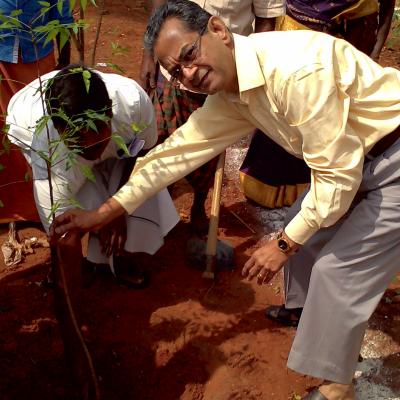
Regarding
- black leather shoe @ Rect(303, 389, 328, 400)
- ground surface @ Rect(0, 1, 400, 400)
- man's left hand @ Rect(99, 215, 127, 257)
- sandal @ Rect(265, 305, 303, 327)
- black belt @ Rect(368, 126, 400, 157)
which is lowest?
ground surface @ Rect(0, 1, 400, 400)

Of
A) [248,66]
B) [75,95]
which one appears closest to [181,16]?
[248,66]

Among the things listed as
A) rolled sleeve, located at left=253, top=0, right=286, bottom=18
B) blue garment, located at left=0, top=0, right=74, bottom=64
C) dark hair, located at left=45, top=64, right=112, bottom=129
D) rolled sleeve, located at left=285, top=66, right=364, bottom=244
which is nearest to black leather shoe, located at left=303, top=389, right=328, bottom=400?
rolled sleeve, located at left=285, top=66, right=364, bottom=244

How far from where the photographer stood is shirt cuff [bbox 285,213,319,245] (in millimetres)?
2121

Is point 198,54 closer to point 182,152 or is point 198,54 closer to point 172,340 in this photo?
point 182,152

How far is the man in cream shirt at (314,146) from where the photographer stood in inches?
75.2

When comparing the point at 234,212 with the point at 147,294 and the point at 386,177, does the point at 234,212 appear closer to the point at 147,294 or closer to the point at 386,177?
the point at 147,294

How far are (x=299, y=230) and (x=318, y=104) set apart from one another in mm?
514

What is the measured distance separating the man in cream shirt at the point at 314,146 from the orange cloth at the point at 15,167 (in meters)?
1.33

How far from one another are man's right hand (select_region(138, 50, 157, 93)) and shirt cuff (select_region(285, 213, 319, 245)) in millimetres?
1491

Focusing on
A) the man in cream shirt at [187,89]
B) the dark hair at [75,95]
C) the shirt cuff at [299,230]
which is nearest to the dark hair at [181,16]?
the dark hair at [75,95]

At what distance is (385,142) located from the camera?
2.16m

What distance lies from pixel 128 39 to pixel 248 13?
143 inches

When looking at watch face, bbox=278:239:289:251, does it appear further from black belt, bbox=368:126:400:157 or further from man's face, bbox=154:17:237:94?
man's face, bbox=154:17:237:94

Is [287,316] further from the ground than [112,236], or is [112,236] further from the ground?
[112,236]
